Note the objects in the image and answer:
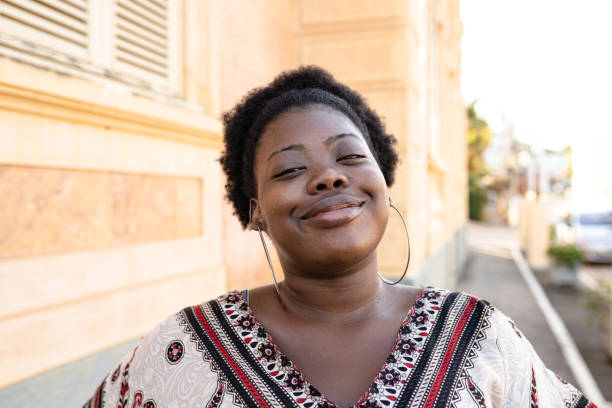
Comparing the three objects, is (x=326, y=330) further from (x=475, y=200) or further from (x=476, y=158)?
(x=475, y=200)

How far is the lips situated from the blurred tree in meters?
31.3

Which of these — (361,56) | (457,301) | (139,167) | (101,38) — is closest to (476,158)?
(361,56)

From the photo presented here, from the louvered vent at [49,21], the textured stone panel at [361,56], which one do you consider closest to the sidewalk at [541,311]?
the textured stone panel at [361,56]

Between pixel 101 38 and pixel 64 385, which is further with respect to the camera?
pixel 101 38

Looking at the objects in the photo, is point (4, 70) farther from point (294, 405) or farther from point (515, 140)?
point (515, 140)

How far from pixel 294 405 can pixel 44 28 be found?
1934 millimetres

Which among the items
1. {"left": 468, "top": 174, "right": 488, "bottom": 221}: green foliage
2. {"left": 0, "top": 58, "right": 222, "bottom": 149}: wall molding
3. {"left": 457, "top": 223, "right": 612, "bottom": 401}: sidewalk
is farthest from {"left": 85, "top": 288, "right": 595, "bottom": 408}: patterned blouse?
{"left": 468, "top": 174, "right": 488, "bottom": 221}: green foliage

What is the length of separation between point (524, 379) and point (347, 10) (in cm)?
377

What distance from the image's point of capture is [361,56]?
15.0ft

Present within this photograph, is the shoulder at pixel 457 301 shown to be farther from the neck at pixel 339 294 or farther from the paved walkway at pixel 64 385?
the paved walkway at pixel 64 385

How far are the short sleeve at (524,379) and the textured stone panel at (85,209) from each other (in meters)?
1.84

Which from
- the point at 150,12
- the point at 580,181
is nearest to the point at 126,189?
the point at 150,12

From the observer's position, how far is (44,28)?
227 centimetres

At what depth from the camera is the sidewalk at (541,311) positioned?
5.80 m
